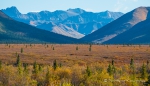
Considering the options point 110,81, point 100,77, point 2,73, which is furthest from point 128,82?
point 2,73

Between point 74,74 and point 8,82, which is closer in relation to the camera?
point 8,82

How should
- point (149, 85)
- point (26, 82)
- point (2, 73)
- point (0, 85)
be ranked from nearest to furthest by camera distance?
point (149, 85), point (26, 82), point (0, 85), point (2, 73)

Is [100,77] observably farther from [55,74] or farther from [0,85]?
[0,85]

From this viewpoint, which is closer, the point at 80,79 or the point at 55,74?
the point at 80,79

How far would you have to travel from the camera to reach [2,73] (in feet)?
310

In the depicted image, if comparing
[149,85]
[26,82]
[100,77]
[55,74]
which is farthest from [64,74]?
[149,85]

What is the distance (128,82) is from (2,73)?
39.7m

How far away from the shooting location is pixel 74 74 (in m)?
99.8

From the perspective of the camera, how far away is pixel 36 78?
9688 centimetres

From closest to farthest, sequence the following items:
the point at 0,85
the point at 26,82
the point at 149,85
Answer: the point at 149,85
the point at 26,82
the point at 0,85

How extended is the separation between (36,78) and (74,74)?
1262 centimetres

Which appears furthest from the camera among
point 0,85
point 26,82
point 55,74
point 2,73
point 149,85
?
point 55,74

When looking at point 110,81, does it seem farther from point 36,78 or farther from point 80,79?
point 36,78

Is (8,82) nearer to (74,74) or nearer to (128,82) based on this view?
(74,74)
